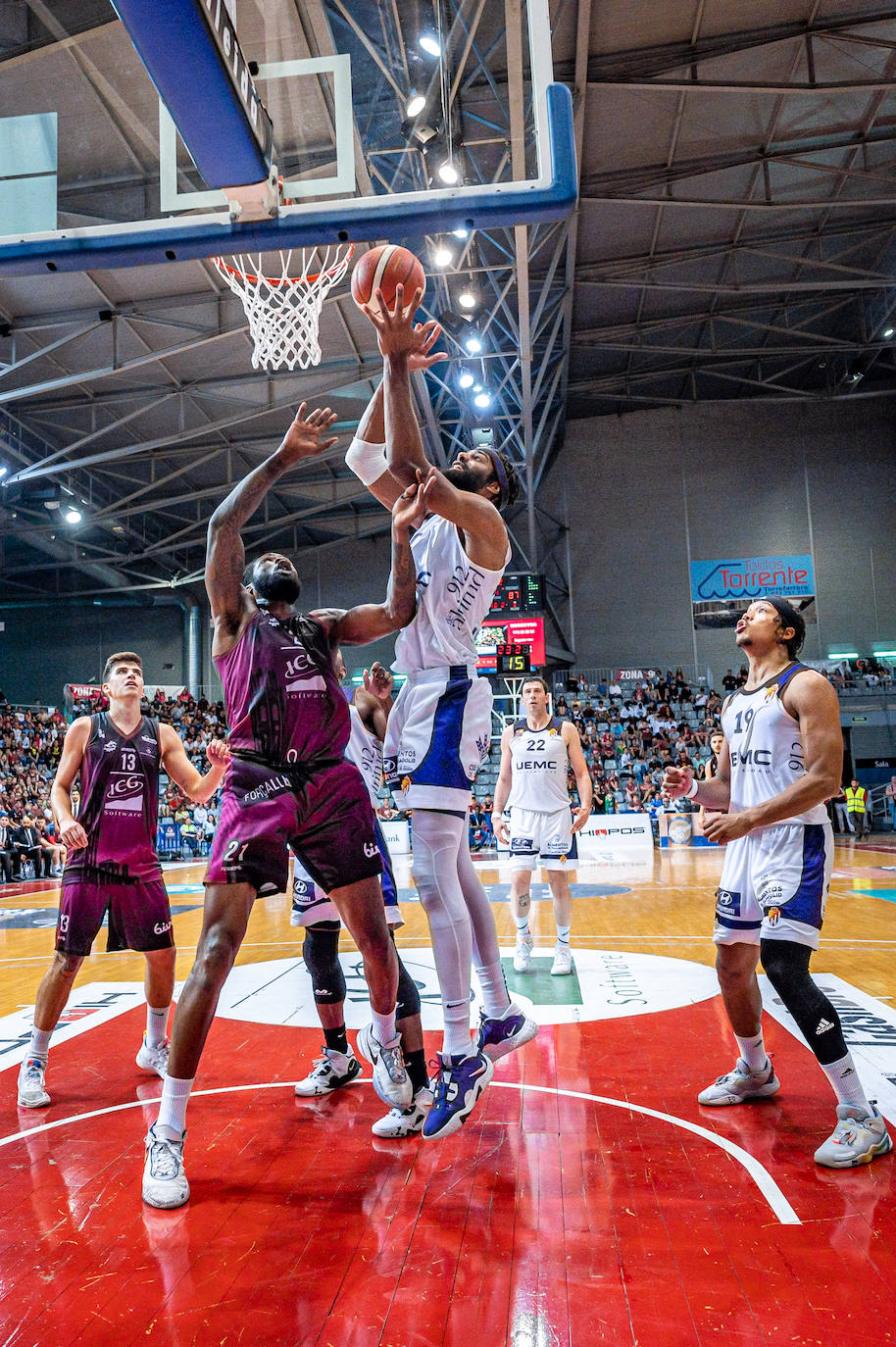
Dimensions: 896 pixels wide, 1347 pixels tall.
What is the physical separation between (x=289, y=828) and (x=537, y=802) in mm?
4582

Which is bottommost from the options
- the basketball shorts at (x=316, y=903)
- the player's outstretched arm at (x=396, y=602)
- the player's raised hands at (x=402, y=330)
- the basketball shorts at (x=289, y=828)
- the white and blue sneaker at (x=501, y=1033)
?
the white and blue sneaker at (x=501, y=1033)

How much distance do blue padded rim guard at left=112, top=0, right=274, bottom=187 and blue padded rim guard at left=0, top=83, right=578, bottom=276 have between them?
27cm

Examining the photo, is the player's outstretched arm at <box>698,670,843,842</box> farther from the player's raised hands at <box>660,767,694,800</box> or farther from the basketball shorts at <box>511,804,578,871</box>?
the basketball shorts at <box>511,804,578,871</box>

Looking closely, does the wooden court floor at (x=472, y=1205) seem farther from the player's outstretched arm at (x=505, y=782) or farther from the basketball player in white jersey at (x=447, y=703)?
the player's outstretched arm at (x=505, y=782)

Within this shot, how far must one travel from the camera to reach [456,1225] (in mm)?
2729

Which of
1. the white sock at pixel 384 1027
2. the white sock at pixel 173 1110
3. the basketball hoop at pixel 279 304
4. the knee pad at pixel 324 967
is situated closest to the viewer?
the white sock at pixel 173 1110

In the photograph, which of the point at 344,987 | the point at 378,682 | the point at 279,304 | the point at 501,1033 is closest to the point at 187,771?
the point at 378,682

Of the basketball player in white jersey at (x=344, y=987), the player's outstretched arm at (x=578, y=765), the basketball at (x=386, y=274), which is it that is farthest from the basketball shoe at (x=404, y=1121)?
the player's outstretched arm at (x=578, y=765)


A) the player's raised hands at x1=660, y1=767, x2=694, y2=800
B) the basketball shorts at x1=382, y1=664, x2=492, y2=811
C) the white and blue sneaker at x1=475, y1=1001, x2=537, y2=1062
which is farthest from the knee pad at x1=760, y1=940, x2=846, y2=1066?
the basketball shorts at x1=382, y1=664, x2=492, y2=811

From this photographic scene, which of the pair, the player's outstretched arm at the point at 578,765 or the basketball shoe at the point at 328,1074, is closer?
the basketball shoe at the point at 328,1074

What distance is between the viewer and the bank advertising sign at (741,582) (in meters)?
27.3

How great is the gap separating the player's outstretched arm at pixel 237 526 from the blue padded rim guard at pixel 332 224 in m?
1.58

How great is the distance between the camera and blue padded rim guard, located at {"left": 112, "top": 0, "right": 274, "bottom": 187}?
3770mm

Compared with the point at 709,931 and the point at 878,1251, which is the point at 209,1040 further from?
the point at 709,931
